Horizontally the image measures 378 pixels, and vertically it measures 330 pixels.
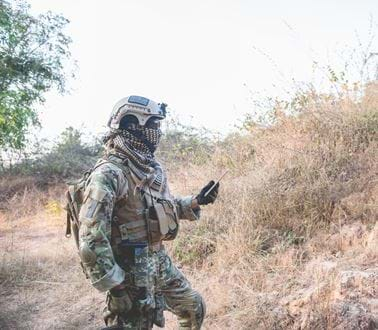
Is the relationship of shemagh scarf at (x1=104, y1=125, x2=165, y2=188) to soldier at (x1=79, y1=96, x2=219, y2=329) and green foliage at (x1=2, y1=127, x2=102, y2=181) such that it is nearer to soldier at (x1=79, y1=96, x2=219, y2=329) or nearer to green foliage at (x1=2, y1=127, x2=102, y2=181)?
soldier at (x1=79, y1=96, x2=219, y2=329)

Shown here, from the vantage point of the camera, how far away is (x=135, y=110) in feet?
7.94

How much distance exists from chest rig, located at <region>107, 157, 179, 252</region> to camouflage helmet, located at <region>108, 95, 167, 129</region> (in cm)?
23

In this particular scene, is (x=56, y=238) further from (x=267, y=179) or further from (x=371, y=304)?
(x=371, y=304)

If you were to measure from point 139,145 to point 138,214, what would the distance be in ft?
1.22

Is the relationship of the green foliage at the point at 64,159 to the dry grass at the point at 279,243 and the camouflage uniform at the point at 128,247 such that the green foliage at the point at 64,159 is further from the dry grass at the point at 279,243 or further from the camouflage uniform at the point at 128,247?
the camouflage uniform at the point at 128,247

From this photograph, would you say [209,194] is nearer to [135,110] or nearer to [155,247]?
[155,247]

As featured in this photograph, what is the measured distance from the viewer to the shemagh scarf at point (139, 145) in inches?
94.7

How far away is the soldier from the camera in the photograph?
2.11m

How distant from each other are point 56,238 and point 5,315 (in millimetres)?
2386

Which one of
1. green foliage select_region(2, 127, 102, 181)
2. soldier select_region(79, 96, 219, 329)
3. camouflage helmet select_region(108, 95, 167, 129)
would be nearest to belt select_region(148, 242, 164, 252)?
soldier select_region(79, 96, 219, 329)

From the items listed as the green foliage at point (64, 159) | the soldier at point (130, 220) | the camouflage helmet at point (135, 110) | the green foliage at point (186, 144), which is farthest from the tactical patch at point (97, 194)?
the green foliage at point (64, 159)

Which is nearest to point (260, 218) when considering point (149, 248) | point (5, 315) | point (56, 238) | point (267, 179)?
point (267, 179)

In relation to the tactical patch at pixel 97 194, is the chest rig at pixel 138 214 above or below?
below

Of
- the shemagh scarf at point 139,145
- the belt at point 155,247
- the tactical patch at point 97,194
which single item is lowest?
the belt at point 155,247
